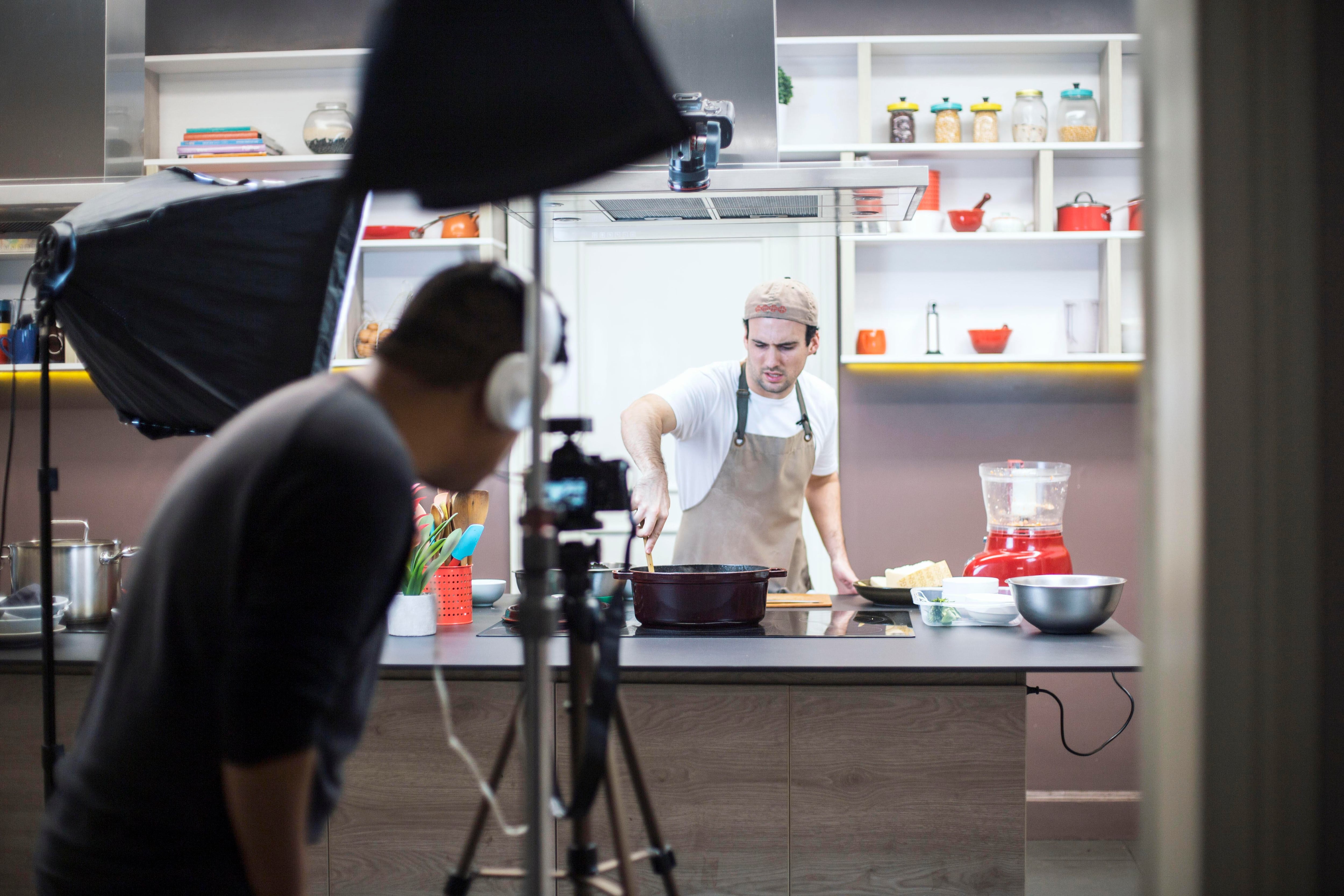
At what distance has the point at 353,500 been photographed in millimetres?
828

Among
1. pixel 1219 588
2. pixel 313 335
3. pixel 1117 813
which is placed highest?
pixel 313 335

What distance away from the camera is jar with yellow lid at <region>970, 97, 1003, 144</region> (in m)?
3.60

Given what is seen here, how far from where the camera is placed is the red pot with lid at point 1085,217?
3.54m

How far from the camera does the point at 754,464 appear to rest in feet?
11.0

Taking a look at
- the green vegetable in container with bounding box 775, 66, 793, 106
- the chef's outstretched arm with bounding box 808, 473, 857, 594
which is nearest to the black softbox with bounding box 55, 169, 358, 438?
the chef's outstretched arm with bounding box 808, 473, 857, 594

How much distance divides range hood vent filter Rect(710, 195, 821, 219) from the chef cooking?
597 mm

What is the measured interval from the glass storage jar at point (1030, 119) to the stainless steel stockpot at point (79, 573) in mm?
3175

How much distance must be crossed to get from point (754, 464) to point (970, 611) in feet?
3.83

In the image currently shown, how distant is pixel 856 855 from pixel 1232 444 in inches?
62.5

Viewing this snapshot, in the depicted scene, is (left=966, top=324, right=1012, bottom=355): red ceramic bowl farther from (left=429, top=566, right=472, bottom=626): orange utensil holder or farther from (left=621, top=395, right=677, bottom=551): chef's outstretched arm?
(left=429, top=566, right=472, bottom=626): orange utensil holder

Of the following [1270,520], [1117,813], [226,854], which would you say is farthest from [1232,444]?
[1117,813]

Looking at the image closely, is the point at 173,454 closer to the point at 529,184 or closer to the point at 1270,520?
the point at 529,184

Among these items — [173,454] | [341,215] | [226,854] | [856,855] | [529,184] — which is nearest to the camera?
[529,184]

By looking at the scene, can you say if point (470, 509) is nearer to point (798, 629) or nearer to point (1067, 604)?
point (798, 629)
